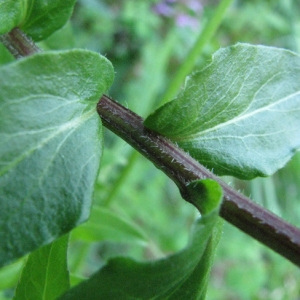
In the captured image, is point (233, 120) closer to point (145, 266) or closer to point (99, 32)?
point (145, 266)

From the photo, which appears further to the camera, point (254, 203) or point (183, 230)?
point (183, 230)

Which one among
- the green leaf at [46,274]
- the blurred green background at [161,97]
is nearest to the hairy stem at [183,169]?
the green leaf at [46,274]

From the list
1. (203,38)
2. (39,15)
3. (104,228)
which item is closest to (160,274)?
(39,15)

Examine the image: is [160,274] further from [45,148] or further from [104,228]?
[104,228]

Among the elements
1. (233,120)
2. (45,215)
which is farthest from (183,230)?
(45,215)

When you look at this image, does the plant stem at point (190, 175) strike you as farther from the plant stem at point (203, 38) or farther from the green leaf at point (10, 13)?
the plant stem at point (203, 38)

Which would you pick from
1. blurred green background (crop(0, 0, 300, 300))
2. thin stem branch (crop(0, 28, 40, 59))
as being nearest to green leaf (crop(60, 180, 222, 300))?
thin stem branch (crop(0, 28, 40, 59))
